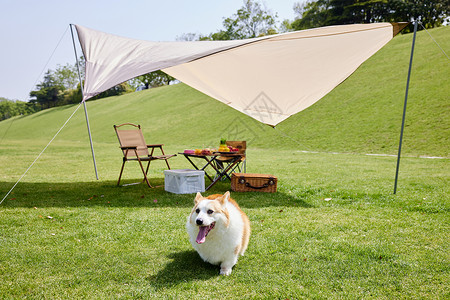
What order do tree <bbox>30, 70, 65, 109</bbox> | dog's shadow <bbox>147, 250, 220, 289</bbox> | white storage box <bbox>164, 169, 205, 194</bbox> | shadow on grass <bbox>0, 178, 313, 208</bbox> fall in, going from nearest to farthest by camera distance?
dog's shadow <bbox>147, 250, 220, 289</bbox> < shadow on grass <bbox>0, 178, 313, 208</bbox> < white storage box <bbox>164, 169, 205, 194</bbox> < tree <bbox>30, 70, 65, 109</bbox>

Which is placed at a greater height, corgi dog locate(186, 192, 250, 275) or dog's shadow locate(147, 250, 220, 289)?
corgi dog locate(186, 192, 250, 275)

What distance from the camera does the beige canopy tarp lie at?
3475mm

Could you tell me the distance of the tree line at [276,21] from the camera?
27125 millimetres

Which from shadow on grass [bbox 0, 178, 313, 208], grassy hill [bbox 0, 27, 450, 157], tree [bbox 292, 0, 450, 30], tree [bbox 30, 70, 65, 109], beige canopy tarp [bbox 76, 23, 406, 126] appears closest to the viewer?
beige canopy tarp [bbox 76, 23, 406, 126]

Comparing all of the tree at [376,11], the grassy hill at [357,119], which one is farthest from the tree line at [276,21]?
the grassy hill at [357,119]

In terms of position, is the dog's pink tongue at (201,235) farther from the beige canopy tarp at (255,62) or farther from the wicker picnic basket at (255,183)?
the wicker picnic basket at (255,183)

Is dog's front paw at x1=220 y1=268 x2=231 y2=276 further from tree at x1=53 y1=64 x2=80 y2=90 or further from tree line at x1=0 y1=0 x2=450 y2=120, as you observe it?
tree at x1=53 y1=64 x2=80 y2=90

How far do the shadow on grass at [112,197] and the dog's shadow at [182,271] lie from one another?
4.59 ft

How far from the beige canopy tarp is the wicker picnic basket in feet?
4.87

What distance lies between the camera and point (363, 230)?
2.79m

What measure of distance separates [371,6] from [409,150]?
24.7 metres

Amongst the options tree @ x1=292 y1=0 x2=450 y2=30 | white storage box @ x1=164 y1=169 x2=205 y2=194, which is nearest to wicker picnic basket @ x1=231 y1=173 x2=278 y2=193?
white storage box @ x1=164 y1=169 x2=205 y2=194

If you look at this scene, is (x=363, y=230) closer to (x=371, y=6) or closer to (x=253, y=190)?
(x=253, y=190)

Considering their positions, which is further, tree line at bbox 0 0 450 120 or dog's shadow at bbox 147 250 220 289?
tree line at bbox 0 0 450 120
